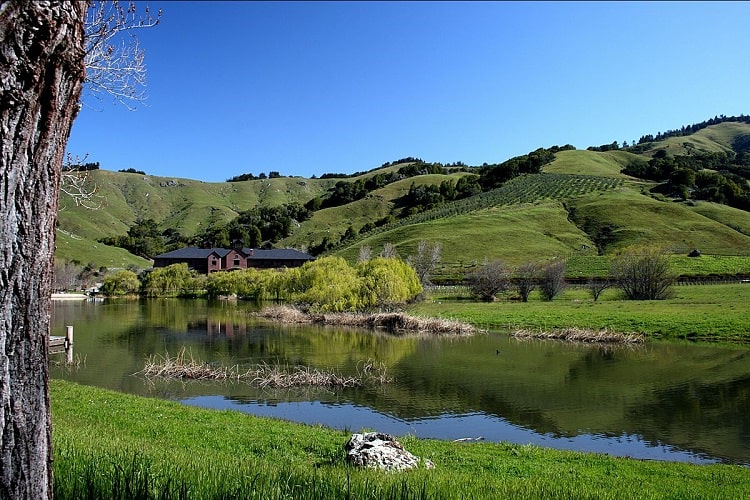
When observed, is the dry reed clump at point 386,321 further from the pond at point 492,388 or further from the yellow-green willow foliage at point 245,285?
the yellow-green willow foliage at point 245,285

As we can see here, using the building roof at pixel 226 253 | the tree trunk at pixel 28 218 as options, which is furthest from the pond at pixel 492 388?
the building roof at pixel 226 253

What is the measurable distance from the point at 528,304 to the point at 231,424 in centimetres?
4526

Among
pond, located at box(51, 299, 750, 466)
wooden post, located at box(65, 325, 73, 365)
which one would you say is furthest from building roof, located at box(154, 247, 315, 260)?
wooden post, located at box(65, 325, 73, 365)

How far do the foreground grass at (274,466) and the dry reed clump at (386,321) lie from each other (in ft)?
103

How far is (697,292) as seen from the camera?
57.7m

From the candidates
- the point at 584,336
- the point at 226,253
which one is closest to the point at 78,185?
the point at 584,336

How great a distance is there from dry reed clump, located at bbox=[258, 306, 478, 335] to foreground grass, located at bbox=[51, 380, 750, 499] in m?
31.3

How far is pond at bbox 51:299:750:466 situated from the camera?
63.7 feet

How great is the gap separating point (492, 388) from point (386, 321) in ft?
85.3

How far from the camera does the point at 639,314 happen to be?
4762cm

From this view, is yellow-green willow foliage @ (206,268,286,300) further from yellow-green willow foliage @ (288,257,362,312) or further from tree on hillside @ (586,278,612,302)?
tree on hillside @ (586,278,612,302)

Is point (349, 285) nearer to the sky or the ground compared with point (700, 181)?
nearer to the ground

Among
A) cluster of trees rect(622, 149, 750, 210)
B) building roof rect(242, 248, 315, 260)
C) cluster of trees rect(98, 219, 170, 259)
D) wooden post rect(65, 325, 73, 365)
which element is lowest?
wooden post rect(65, 325, 73, 365)

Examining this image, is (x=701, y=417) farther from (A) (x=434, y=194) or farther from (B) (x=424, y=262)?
(A) (x=434, y=194)
